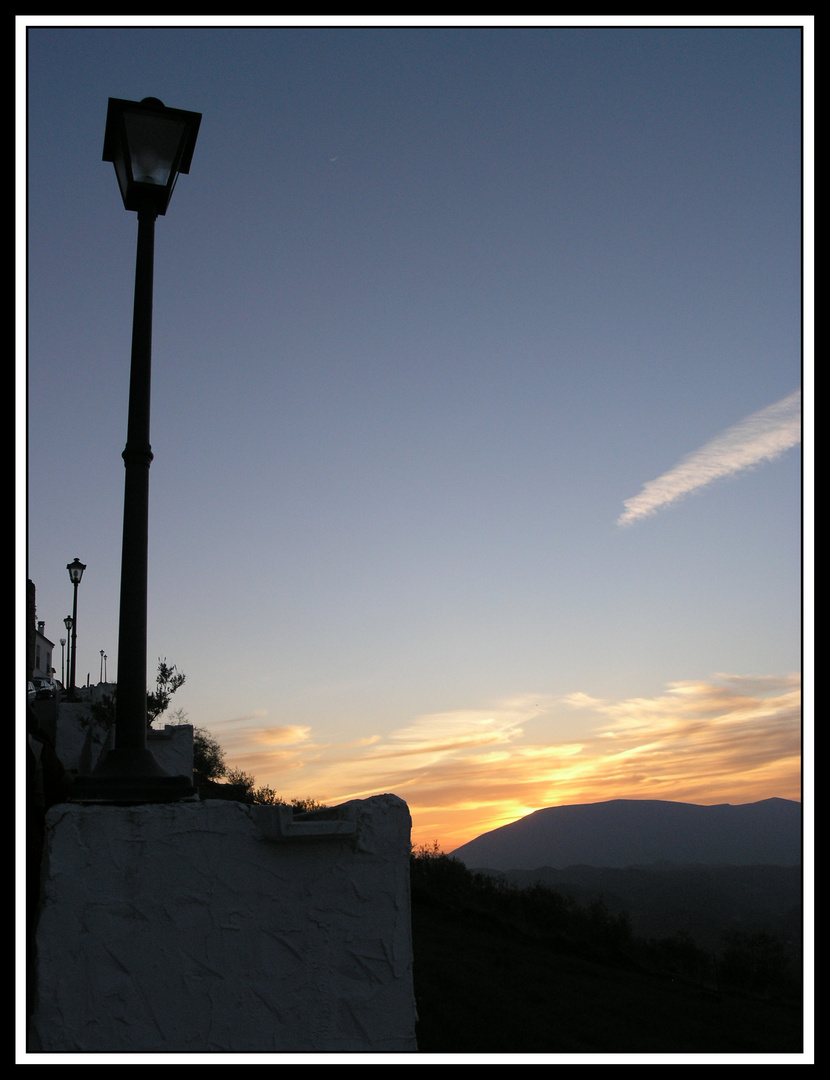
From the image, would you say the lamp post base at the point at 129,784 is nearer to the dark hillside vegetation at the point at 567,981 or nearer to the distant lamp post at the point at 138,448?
the distant lamp post at the point at 138,448

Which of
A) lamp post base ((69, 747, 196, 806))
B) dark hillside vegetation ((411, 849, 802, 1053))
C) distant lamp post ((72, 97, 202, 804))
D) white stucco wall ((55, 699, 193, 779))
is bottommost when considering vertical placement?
dark hillside vegetation ((411, 849, 802, 1053))

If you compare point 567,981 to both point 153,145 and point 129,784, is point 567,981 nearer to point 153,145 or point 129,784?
point 129,784

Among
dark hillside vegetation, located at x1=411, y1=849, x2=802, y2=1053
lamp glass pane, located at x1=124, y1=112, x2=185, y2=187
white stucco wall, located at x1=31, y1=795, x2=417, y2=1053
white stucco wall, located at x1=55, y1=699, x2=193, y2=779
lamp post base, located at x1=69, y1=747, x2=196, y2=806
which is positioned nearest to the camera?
white stucco wall, located at x1=31, y1=795, x2=417, y2=1053

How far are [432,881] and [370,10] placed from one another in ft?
57.7

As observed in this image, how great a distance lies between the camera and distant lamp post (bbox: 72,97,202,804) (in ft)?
11.8

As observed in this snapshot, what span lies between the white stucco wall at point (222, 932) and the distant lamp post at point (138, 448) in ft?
1.03

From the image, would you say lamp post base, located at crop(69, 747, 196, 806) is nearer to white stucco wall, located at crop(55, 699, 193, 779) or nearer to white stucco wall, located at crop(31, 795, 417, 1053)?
white stucco wall, located at crop(31, 795, 417, 1053)

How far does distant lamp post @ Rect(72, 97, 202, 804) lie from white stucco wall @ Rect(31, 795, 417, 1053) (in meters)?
0.31

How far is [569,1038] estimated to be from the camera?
963cm

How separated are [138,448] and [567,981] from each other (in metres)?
12.6

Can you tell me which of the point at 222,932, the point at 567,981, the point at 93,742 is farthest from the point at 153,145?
the point at 567,981

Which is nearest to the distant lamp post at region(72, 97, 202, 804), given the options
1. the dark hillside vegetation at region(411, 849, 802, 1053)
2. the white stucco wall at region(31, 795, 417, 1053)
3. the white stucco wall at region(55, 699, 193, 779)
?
the white stucco wall at region(31, 795, 417, 1053)

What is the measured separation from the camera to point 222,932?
3.24m

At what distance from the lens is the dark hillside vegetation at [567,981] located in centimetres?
979
